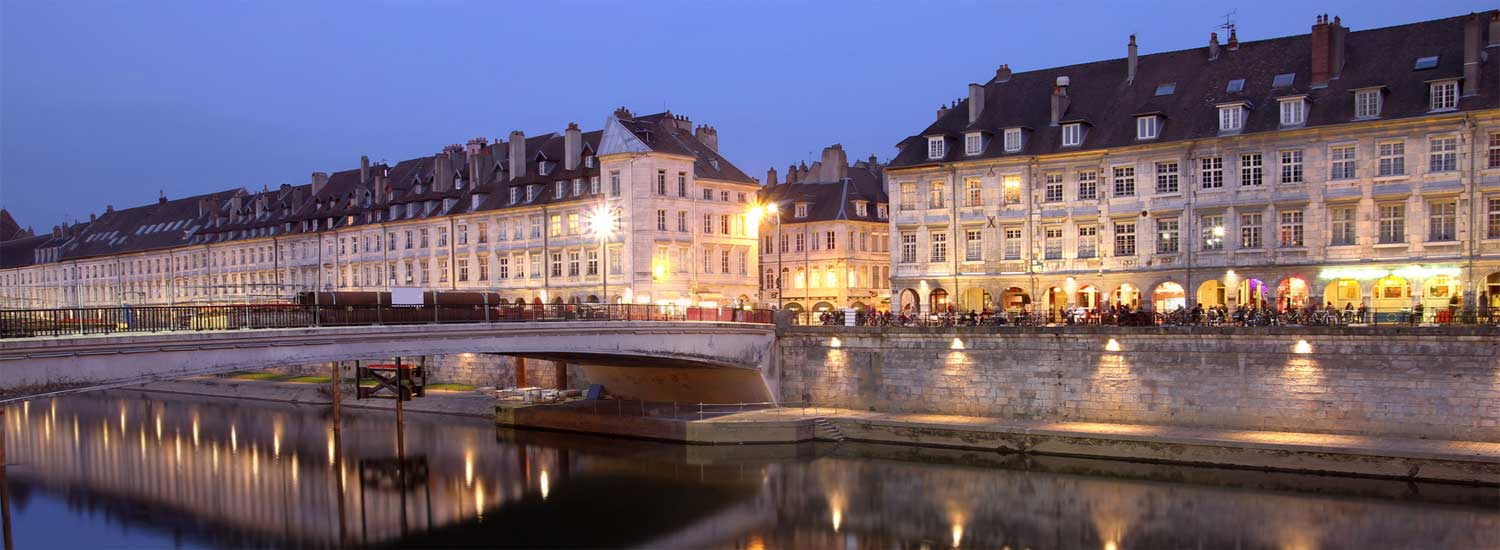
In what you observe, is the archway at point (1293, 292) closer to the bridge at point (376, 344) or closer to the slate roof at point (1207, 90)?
the slate roof at point (1207, 90)

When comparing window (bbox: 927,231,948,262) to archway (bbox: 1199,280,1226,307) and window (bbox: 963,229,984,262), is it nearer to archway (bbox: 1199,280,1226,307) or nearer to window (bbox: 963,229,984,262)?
window (bbox: 963,229,984,262)

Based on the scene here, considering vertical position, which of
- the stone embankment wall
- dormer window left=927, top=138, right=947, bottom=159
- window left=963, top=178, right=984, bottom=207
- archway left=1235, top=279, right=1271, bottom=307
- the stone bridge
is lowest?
the stone embankment wall

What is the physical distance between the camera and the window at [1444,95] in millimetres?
45625

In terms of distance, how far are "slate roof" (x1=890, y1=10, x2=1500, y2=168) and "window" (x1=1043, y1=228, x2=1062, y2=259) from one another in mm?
3912

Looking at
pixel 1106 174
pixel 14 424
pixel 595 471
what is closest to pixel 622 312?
pixel 595 471

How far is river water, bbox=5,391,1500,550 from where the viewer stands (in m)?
33.1

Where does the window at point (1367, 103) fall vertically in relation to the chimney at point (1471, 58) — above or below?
below

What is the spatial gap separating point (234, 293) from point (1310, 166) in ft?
253

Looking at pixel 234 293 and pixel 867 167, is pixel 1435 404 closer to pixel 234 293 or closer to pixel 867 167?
pixel 867 167

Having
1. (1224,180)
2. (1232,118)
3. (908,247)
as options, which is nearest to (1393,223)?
(1224,180)

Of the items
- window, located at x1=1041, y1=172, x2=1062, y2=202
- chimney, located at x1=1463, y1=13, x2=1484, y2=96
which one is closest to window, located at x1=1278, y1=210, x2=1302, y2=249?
chimney, located at x1=1463, y1=13, x2=1484, y2=96

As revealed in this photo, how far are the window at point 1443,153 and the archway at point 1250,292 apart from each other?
805 centimetres

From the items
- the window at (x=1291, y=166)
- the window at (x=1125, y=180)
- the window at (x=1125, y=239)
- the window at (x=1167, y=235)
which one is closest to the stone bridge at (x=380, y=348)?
the window at (x=1125, y=239)

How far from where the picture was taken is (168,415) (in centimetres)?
6556
